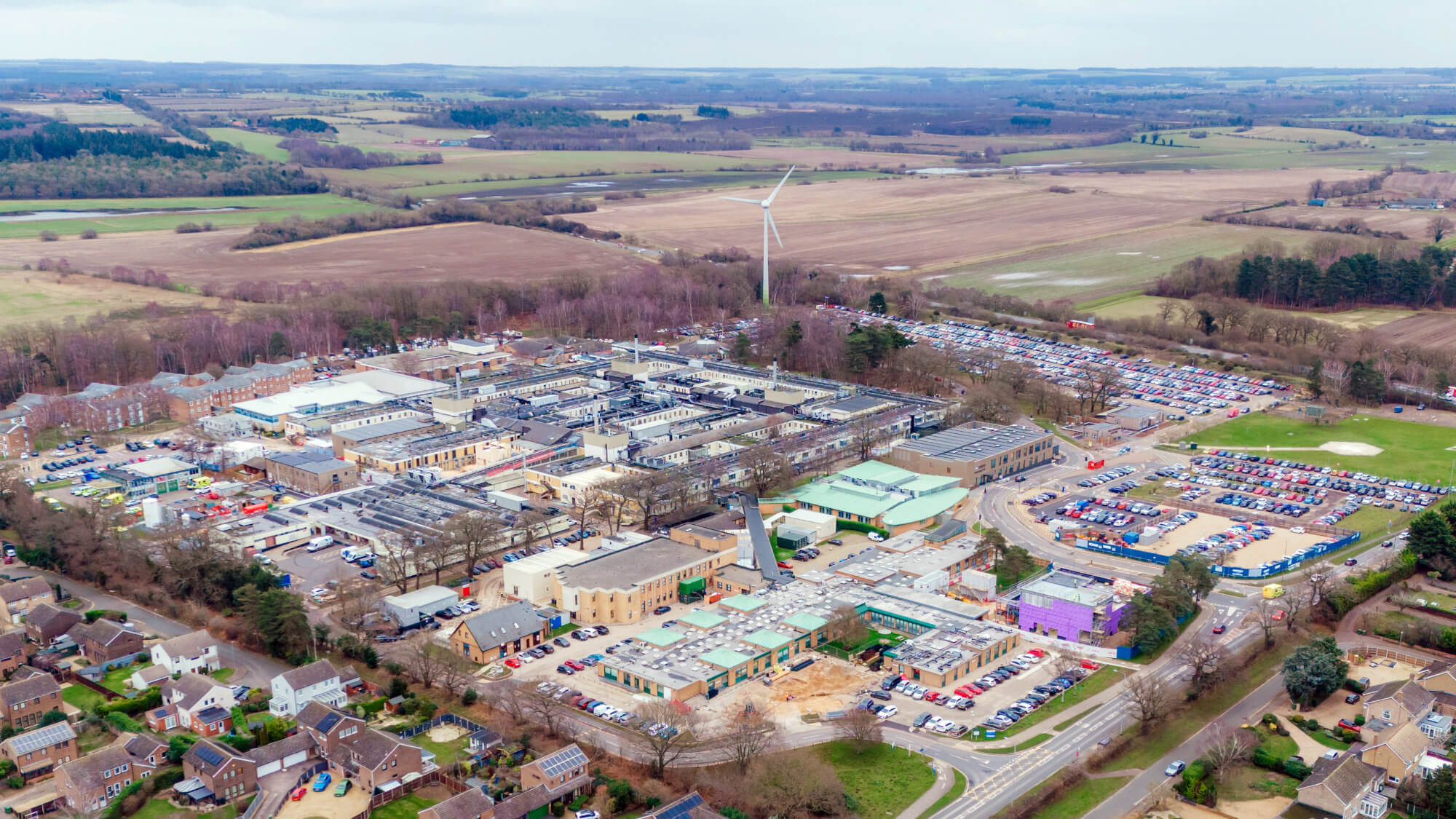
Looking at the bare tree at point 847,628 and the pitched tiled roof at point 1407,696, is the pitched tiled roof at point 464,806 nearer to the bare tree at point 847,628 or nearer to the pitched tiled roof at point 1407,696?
the bare tree at point 847,628

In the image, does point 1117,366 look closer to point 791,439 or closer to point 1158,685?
point 791,439

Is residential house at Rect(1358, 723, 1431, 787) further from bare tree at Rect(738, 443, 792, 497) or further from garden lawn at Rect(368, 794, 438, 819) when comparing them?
bare tree at Rect(738, 443, 792, 497)

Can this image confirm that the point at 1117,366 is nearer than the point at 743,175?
Yes

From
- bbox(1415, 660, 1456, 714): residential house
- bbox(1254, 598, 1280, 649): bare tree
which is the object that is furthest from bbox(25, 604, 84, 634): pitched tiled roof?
bbox(1415, 660, 1456, 714): residential house

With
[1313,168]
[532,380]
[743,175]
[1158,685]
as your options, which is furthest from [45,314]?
[1313,168]

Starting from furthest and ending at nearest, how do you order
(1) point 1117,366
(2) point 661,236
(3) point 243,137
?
(3) point 243,137 → (2) point 661,236 → (1) point 1117,366

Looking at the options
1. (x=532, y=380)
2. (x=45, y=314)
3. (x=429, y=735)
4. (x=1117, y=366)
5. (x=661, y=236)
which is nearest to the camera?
(x=429, y=735)
